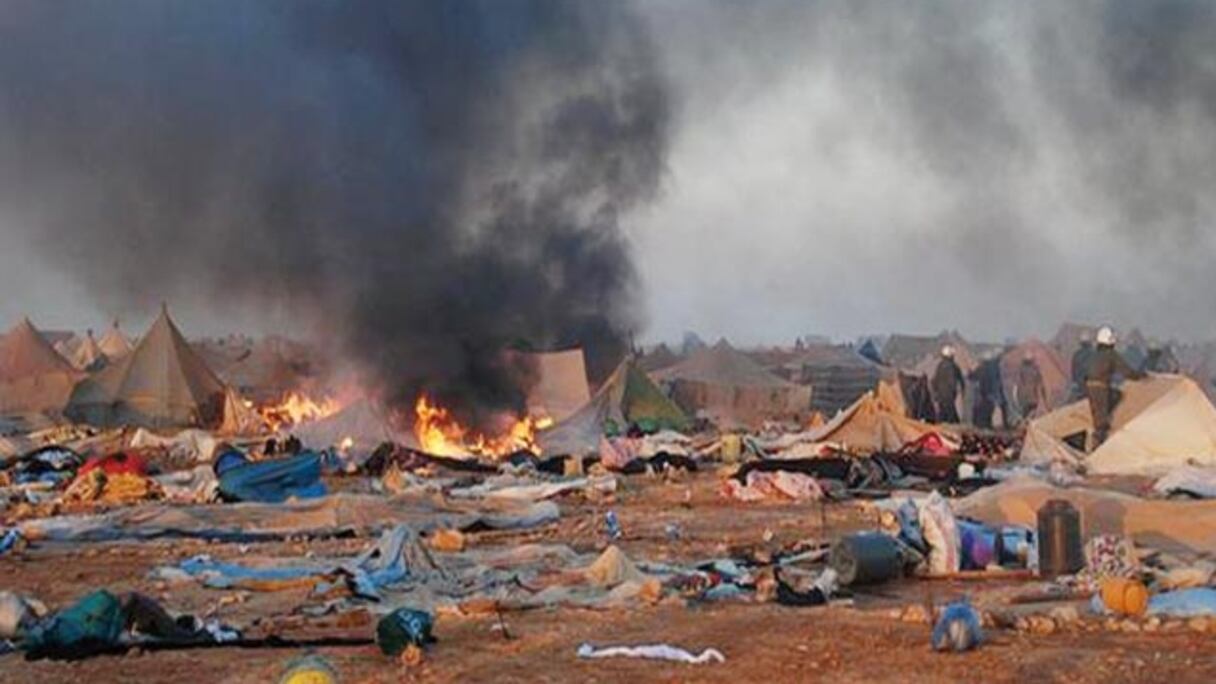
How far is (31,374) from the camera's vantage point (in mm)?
42062

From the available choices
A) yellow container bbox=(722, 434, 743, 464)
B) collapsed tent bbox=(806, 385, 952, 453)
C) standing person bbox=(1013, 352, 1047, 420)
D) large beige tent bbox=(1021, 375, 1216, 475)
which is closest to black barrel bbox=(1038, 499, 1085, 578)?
large beige tent bbox=(1021, 375, 1216, 475)

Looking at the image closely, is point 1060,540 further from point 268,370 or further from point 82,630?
point 268,370

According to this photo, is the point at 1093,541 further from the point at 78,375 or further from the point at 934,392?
the point at 78,375

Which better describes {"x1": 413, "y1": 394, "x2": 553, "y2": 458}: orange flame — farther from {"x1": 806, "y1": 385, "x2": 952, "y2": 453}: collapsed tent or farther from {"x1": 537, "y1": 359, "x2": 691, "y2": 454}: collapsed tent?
{"x1": 806, "y1": 385, "x2": 952, "y2": 453}: collapsed tent

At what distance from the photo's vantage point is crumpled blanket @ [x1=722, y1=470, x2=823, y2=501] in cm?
1866

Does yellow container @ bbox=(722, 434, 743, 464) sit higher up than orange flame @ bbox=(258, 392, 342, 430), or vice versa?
orange flame @ bbox=(258, 392, 342, 430)

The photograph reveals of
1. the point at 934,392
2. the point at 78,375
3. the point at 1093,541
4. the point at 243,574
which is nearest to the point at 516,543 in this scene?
the point at 243,574

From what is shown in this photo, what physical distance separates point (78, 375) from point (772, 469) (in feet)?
92.1

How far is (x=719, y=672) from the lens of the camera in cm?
738

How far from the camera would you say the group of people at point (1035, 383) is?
77.3 ft

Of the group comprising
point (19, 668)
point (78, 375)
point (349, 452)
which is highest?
point (78, 375)

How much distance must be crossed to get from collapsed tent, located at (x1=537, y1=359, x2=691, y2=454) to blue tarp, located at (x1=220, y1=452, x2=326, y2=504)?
9964 mm

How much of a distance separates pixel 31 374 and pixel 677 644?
3846cm

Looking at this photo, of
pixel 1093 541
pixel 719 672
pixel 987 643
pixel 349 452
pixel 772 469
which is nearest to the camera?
pixel 719 672
